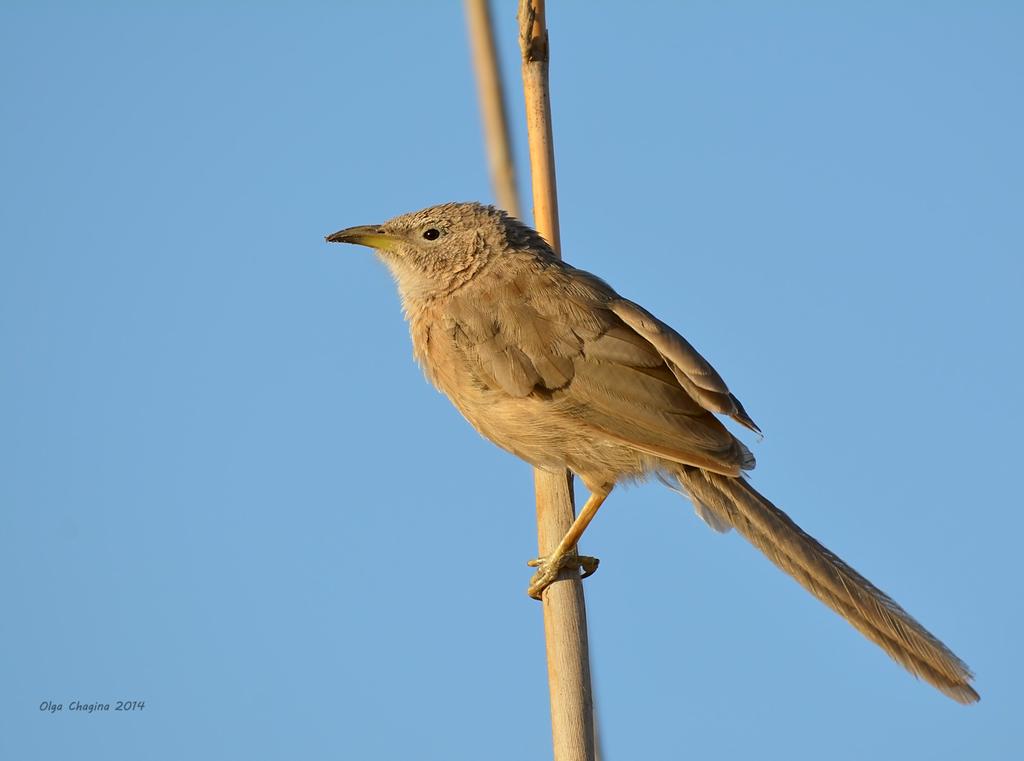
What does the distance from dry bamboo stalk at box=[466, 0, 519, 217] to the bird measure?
306 mm

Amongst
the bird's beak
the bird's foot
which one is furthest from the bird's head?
the bird's foot

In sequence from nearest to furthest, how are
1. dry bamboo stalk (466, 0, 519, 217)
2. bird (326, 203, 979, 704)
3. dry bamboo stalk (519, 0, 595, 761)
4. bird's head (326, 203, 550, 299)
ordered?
1. dry bamboo stalk (519, 0, 595, 761)
2. bird (326, 203, 979, 704)
3. dry bamboo stalk (466, 0, 519, 217)
4. bird's head (326, 203, 550, 299)

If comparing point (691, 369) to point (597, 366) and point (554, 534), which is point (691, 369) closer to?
point (597, 366)

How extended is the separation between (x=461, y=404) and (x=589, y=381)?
0.64 m

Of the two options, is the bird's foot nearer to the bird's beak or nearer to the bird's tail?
the bird's tail

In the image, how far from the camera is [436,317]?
5.35m

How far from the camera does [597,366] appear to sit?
16.2 ft

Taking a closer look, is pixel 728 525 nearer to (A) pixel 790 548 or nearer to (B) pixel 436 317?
(A) pixel 790 548

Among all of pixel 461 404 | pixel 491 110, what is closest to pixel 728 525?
pixel 461 404

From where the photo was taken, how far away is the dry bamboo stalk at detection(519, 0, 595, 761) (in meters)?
3.98

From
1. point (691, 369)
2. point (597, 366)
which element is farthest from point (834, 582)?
point (597, 366)

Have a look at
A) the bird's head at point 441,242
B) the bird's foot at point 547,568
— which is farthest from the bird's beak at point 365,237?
the bird's foot at point 547,568

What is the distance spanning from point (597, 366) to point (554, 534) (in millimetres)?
719

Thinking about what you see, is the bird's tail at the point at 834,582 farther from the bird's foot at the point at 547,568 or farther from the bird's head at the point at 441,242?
the bird's head at the point at 441,242
